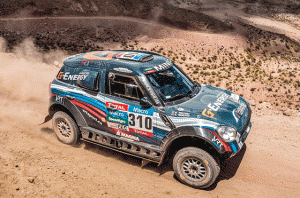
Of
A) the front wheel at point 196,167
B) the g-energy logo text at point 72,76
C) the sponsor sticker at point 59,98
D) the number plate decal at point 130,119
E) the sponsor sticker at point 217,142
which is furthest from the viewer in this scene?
the sponsor sticker at point 59,98

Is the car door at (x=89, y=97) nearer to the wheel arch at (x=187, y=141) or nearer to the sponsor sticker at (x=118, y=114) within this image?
the sponsor sticker at (x=118, y=114)

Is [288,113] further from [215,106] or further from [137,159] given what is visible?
[137,159]

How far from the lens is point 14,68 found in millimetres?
11609

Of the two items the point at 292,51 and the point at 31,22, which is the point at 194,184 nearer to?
the point at 292,51

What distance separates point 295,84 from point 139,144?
9.88m

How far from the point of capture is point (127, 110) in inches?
204

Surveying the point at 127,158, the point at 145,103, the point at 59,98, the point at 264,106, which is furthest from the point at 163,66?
the point at 264,106

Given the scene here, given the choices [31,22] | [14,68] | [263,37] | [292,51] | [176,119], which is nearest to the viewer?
[176,119]

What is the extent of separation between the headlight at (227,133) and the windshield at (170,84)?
3.71ft

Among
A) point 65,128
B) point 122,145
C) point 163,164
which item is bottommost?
point 163,164

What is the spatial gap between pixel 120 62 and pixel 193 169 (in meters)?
2.59

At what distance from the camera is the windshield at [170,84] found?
5203 millimetres

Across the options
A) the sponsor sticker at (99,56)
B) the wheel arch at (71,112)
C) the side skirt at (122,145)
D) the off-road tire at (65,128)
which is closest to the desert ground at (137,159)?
the off-road tire at (65,128)

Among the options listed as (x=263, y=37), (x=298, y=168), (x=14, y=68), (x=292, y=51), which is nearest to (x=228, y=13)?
(x=263, y=37)
